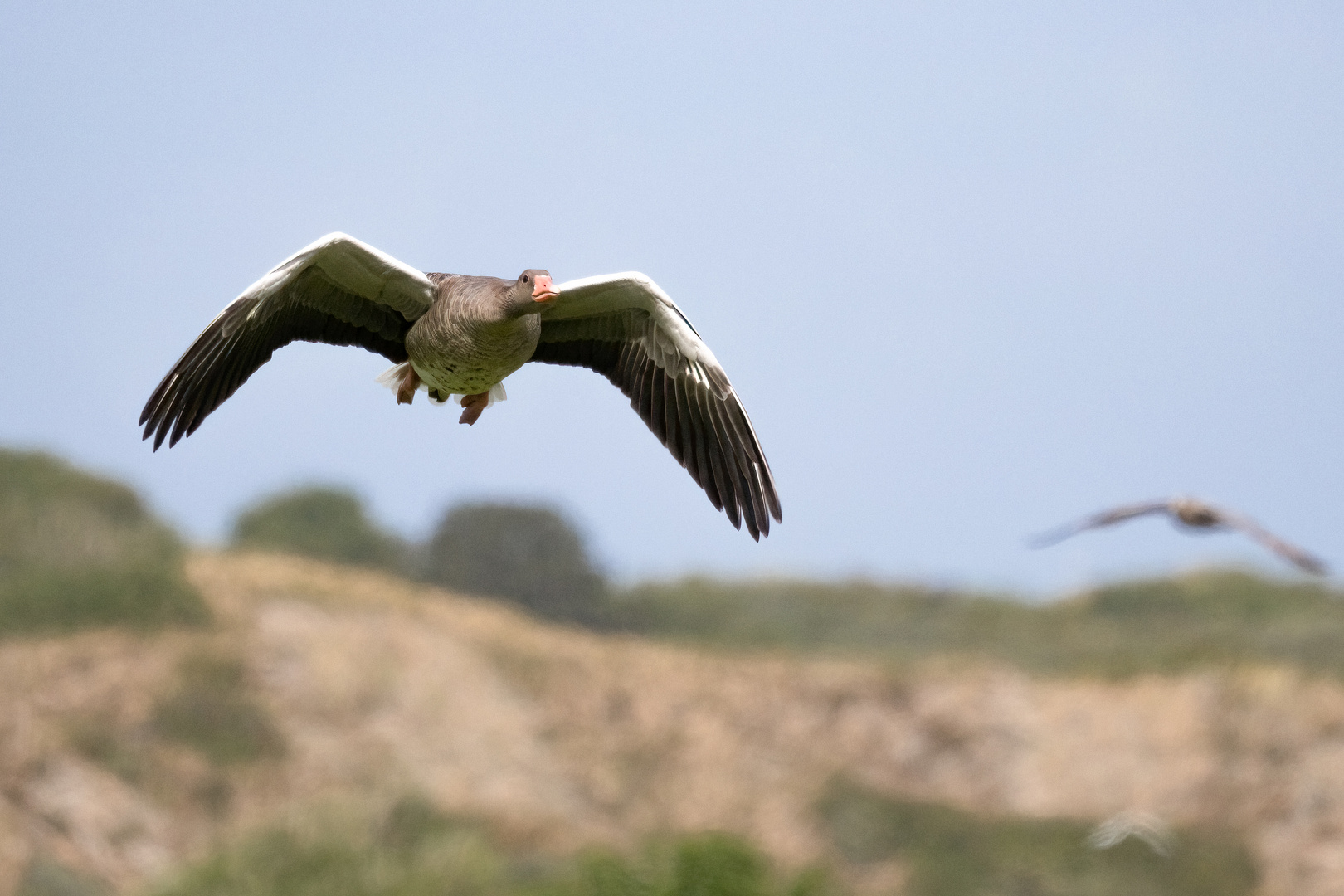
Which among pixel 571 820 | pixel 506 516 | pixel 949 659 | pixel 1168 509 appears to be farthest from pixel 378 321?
pixel 506 516

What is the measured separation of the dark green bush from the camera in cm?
4844

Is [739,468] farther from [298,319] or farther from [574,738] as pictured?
[574,738]

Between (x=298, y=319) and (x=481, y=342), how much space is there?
1337 millimetres

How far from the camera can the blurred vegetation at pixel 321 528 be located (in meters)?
53.6

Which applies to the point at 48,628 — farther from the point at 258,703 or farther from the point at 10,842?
the point at 10,842

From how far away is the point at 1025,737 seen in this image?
36.6 metres

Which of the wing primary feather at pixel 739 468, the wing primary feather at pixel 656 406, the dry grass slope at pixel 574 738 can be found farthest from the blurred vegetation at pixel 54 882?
the wing primary feather at pixel 739 468

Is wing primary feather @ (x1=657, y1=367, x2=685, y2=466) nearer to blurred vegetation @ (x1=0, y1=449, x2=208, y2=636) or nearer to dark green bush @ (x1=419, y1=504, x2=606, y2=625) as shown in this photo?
blurred vegetation @ (x1=0, y1=449, x2=208, y2=636)

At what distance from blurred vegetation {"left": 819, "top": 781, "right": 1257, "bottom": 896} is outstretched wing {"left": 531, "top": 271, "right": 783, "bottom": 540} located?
72.8 feet

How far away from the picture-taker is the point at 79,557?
38.5m

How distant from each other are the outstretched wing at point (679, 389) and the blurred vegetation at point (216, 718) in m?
22.9

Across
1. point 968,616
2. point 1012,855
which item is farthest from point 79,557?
point 968,616

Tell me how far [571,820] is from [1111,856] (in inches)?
382

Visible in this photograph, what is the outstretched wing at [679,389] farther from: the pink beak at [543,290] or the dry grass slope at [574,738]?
the dry grass slope at [574,738]
